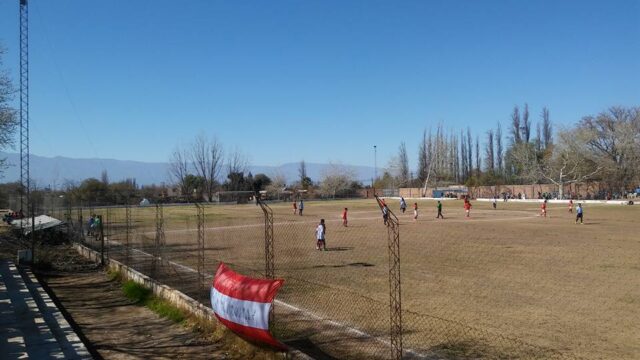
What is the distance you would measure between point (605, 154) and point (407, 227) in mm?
→ 62631

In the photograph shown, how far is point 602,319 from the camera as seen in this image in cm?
974

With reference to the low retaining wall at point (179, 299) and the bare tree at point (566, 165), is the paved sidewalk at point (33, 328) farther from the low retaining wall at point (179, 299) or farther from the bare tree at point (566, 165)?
the bare tree at point (566, 165)

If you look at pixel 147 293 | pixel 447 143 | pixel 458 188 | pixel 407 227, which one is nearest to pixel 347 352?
pixel 147 293

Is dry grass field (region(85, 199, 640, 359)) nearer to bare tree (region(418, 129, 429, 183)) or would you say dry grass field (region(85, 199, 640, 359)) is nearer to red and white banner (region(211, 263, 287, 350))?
red and white banner (region(211, 263, 287, 350))

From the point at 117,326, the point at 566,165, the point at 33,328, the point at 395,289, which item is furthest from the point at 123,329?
the point at 566,165

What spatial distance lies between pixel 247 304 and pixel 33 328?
192 inches

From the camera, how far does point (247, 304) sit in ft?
24.1

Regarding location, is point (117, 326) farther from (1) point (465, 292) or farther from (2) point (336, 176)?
(2) point (336, 176)

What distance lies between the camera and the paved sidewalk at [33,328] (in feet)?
27.2

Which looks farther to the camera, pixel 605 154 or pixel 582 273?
pixel 605 154

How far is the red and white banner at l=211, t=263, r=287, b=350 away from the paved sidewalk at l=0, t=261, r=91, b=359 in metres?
2.11

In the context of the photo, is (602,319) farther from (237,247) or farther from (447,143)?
(447,143)

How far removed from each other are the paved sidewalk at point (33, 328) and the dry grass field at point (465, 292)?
10.3 ft

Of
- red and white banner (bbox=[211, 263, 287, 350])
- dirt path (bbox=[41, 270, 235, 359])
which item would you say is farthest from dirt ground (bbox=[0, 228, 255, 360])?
red and white banner (bbox=[211, 263, 287, 350])
